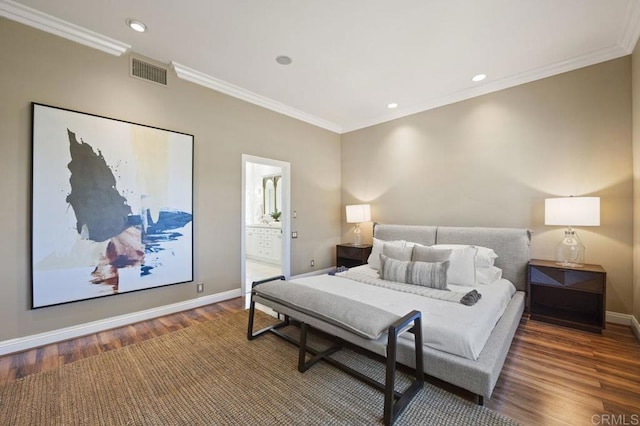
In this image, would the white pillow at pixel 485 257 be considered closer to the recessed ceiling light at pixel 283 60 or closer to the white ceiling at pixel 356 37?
the white ceiling at pixel 356 37

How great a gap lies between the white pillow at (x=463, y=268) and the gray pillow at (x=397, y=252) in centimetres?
49

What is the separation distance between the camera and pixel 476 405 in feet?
5.58

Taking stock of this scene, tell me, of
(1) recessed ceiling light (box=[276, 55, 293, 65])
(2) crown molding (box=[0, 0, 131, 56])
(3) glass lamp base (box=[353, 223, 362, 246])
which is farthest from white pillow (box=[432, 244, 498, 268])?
(2) crown molding (box=[0, 0, 131, 56])

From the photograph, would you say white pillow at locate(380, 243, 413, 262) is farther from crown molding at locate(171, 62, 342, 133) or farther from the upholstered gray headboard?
crown molding at locate(171, 62, 342, 133)

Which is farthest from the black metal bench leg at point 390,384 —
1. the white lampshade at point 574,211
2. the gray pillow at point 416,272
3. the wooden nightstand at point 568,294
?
the white lampshade at point 574,211

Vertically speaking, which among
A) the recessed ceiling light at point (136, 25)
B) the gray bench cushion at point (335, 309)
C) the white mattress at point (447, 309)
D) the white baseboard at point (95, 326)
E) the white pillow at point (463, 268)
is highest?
the recessed ceiling light at point (136, 25)

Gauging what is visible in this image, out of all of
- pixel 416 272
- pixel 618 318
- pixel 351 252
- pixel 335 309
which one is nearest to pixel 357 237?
pixel 351 252

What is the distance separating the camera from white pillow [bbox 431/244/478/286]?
9.35ft

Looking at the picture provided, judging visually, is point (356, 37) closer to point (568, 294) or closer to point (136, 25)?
point (136, 25)

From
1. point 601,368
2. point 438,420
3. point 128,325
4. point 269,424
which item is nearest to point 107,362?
point 128,325

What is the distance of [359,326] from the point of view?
1.76 metres

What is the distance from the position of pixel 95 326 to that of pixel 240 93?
3.40m

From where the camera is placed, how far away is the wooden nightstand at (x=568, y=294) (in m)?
2.71

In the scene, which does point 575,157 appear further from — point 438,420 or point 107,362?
point 107,362
